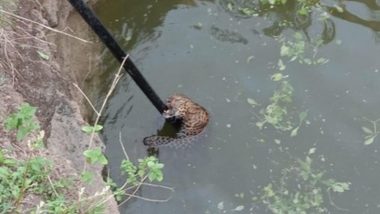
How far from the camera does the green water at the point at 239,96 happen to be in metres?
4.91

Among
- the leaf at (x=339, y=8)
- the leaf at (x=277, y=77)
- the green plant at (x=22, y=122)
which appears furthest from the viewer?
the leaf at (x=339, y=8)

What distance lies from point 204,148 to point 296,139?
714 millimetres

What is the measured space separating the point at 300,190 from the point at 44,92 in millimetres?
1988

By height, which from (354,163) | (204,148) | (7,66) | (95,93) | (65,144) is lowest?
(354,163)

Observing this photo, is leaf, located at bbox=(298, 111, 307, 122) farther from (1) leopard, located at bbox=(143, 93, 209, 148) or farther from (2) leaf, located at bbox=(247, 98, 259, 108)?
(1) leopard, located at bbox=(143, 93, 209, 148)

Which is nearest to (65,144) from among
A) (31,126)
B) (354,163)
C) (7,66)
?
(7,66)

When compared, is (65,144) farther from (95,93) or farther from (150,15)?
(150,15)

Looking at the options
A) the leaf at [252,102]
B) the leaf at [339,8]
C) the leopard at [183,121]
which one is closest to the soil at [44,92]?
the leopard at [183,121]

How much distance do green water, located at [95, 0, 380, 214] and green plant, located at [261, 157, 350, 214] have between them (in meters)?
0.05

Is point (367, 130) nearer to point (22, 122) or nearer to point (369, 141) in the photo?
point (369, 141)

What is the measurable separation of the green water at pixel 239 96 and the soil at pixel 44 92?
0.75m

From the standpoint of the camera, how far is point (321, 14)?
5.88 metres

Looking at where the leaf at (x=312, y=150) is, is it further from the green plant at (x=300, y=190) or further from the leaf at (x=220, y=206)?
the leaf at (x=220, y=206)

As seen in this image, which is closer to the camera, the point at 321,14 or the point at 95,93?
the point at 95,93
